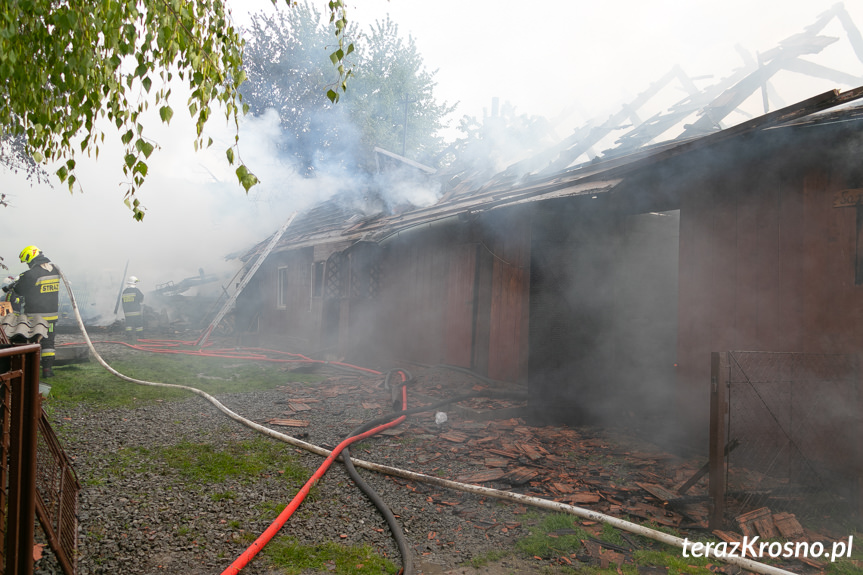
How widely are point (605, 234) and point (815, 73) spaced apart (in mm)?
4110

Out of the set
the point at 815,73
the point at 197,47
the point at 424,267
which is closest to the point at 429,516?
the point at 197,47

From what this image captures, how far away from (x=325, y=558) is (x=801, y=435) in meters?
4.40

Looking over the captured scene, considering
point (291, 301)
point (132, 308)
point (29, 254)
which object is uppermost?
point (29, 254)

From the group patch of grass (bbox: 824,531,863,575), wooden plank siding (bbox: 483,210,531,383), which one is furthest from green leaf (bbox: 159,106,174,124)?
wooden plank siding (bbox: 483,210,531,383)

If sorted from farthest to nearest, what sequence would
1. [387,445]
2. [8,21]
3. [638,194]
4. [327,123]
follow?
[327,123] → [638,194] → [387,445] → [8,21]

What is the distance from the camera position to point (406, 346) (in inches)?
441

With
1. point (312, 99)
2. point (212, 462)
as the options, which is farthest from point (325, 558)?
point (312, 99)

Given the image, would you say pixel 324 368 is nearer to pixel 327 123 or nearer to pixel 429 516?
pixel 429 516

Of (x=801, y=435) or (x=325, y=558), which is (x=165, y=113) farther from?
(x=801, y=435)

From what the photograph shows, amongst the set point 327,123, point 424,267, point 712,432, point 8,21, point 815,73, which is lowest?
point 712,432

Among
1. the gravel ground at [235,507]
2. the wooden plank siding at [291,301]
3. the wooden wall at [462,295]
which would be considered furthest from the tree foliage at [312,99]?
the gravel ground at [235,507]

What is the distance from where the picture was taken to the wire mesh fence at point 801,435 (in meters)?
3.94

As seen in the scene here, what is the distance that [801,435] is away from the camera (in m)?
4.50

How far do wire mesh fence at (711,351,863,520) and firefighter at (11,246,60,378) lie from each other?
9.41 metres
